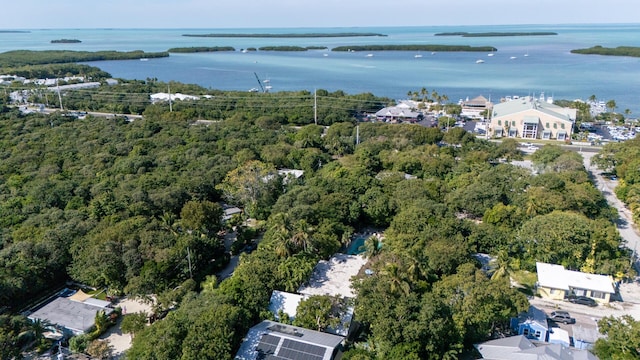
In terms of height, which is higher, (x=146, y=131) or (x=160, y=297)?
(x=146, y=131)

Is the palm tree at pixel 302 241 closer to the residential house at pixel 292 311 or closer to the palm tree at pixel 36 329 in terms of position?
the residential house at pixel 292 311

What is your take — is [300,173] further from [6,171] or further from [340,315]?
[6,171]

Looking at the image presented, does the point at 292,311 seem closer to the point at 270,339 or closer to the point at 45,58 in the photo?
the point at 270,339

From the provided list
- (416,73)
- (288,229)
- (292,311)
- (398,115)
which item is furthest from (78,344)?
(416,73)

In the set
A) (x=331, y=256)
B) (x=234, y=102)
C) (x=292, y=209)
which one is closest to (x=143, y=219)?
(x=292, y=209)

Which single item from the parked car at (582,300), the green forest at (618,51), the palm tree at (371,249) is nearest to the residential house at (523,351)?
the parked car at (582,300)

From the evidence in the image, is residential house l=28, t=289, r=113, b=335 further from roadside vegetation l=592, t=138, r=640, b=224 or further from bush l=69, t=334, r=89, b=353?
roadside vegetation l=592, t=138, r=640, b=224
